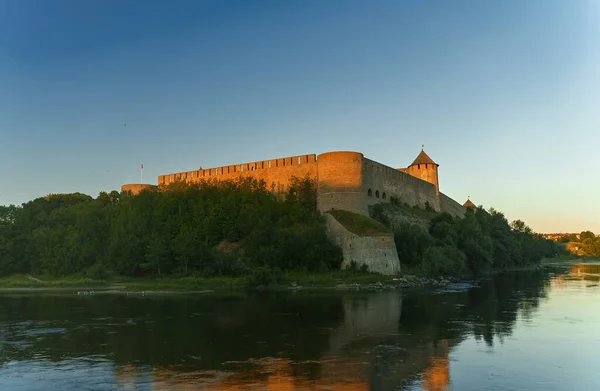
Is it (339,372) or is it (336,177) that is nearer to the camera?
(339,372)

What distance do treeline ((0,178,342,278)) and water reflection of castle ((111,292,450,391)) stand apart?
582 inches

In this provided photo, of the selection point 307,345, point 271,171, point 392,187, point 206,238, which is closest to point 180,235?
point 206,238

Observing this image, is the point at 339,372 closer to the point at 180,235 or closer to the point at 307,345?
the point at 307,345

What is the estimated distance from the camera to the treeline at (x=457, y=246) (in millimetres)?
27828

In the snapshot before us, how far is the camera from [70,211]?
125 feet

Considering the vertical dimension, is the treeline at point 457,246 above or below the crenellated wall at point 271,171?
below

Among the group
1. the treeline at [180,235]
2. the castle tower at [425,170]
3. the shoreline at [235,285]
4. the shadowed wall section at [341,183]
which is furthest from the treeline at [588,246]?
the treeline at [180,235]

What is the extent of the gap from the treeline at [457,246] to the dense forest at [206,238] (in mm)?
81

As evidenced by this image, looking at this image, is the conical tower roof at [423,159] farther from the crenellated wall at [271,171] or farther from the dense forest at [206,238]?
the crenellated wall at [271,171]

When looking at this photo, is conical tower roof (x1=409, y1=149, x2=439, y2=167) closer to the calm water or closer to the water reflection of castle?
the calm water

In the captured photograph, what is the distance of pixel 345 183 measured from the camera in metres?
29.3

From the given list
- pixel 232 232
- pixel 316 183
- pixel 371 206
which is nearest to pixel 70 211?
pixel 232 232

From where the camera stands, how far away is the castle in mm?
25906

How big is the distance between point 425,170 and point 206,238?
946 inches
